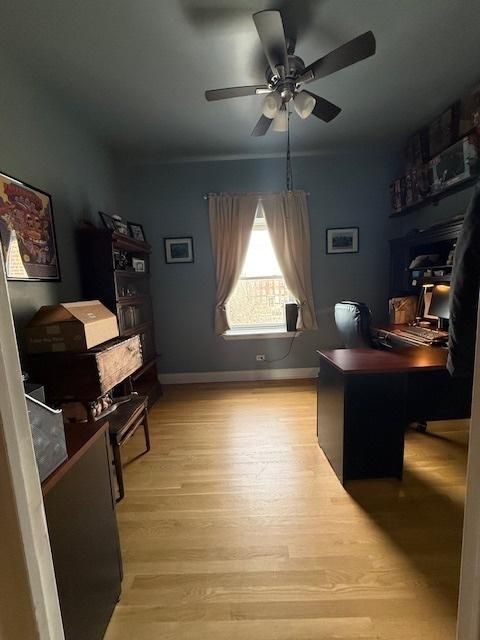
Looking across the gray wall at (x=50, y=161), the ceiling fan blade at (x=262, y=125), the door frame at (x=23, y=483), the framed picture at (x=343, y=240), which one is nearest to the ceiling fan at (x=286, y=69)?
the ceiling fan blade at (x=262, y=125)

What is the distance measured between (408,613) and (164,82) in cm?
338

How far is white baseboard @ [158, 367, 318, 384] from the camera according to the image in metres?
3.79

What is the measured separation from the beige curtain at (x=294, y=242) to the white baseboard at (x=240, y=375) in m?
0.64

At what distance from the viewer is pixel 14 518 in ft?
1.82

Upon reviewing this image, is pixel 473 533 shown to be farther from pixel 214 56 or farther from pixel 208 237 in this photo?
pixel 208 237

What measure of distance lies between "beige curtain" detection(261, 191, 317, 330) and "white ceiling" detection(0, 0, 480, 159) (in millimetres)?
781

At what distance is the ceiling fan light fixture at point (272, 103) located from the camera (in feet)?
5.93

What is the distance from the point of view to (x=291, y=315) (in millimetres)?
3650

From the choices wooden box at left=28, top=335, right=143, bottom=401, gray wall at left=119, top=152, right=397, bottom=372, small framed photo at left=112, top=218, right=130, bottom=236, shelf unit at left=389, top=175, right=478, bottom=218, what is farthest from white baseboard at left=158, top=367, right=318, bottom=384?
shelf unit at left=389, top=175, right=478, bottom=218

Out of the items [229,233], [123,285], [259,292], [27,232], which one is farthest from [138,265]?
[259,292]

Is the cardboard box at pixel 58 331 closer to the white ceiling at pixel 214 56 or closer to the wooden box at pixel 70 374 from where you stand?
the wooden box at pixel 70 374

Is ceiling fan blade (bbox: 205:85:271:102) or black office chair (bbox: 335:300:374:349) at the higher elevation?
ceiling fan blade (bbox: 205:85:271:102)

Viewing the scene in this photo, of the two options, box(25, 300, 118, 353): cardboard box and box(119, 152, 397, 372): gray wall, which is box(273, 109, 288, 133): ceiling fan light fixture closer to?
box(119, 152, 397, 372): gray wall

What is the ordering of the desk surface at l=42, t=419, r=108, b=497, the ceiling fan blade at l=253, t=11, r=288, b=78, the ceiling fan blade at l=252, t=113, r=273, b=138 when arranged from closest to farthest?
the desk surface at l=42, t=419, r=108, b=497
the ceiling fan blade at l=253, t=11, r=288, b=78
the ceiling fan blade at l=252, t=113, r=273, b=138
